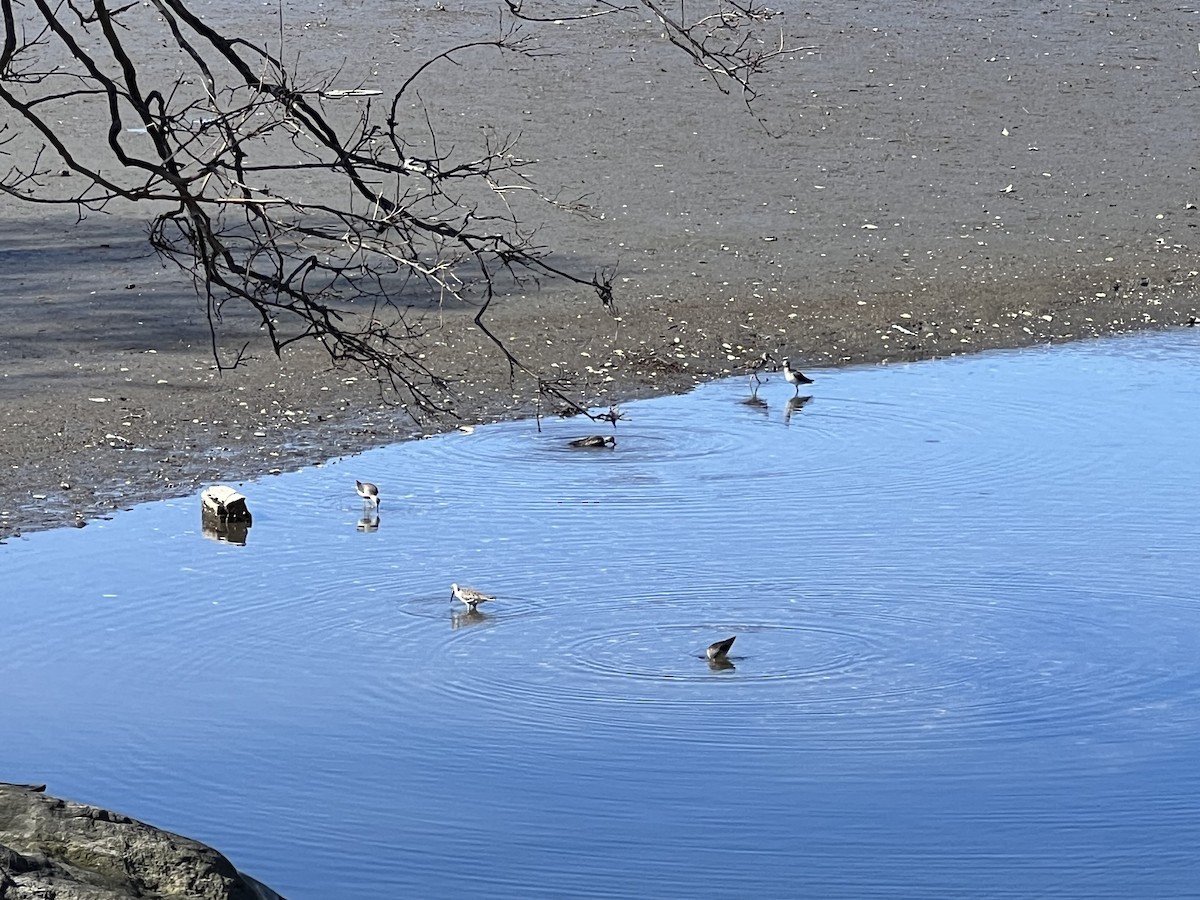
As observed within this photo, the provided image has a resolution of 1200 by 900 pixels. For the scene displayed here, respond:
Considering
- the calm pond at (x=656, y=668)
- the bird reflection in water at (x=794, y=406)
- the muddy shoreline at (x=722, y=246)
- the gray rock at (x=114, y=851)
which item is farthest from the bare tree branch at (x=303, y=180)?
the bird reflection in water at (x=794, y=406)

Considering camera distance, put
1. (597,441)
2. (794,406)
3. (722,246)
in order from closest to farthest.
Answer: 1. (597,441)
2. (794,406)
3. (722,246)

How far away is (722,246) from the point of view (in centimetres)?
1383

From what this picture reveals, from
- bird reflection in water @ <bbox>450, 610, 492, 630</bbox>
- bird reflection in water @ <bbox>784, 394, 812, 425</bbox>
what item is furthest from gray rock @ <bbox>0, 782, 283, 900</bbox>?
bird reflection in water @ <bbox>784, 394, 812, 425</bbox>

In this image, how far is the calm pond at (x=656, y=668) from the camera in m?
5.07

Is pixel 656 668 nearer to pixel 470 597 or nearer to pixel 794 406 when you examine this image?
pixel 470 597

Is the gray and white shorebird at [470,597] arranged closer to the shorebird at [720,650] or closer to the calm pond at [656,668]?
the calm pond at [656,668]

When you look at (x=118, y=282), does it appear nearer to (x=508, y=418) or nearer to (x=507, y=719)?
(x=508, y=418)

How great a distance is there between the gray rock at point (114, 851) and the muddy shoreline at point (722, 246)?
4.14m

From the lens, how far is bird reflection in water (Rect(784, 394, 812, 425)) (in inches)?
379

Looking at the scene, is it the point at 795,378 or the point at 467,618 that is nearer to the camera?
the point at 467,618

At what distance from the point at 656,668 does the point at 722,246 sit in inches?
312

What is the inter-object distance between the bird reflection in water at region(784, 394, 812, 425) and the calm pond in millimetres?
294

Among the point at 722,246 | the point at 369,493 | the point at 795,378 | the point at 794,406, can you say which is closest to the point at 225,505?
the point at 369,493

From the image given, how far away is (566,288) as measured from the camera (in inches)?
500
